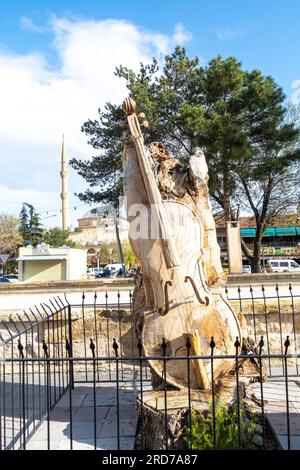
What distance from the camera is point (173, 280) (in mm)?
3463

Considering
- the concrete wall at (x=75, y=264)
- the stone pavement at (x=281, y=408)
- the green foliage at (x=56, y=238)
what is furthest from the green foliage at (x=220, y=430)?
the green foliage at (x=56, y=238)

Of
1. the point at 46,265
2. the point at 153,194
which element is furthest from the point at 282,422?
the point at 46,265

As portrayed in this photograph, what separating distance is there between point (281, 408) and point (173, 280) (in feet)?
7.03

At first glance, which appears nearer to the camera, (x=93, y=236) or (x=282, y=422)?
(x=282, y=422)

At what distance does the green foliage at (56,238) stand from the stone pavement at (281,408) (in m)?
41.5

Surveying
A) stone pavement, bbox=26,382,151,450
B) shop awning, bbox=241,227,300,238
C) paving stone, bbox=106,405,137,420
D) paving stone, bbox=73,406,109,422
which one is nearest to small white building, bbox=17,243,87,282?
stone pavement, bbox=26,382,151,450

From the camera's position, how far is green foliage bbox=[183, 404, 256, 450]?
3.02 m

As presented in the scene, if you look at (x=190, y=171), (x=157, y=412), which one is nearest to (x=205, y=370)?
(x=157, y=412)

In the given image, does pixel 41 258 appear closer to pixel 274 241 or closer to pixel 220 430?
pixel 220 430

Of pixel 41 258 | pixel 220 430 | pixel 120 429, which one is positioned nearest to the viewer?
pixel 220 430

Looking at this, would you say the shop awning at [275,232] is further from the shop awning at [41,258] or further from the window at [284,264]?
the shop awning at [41,258]

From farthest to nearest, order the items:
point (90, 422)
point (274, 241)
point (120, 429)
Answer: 1. point (274, 241)
2. point (90, 422)
3. point (120, 429)

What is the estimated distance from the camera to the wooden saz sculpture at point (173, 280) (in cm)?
343

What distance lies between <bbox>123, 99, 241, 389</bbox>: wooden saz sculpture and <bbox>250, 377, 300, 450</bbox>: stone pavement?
86 cm
